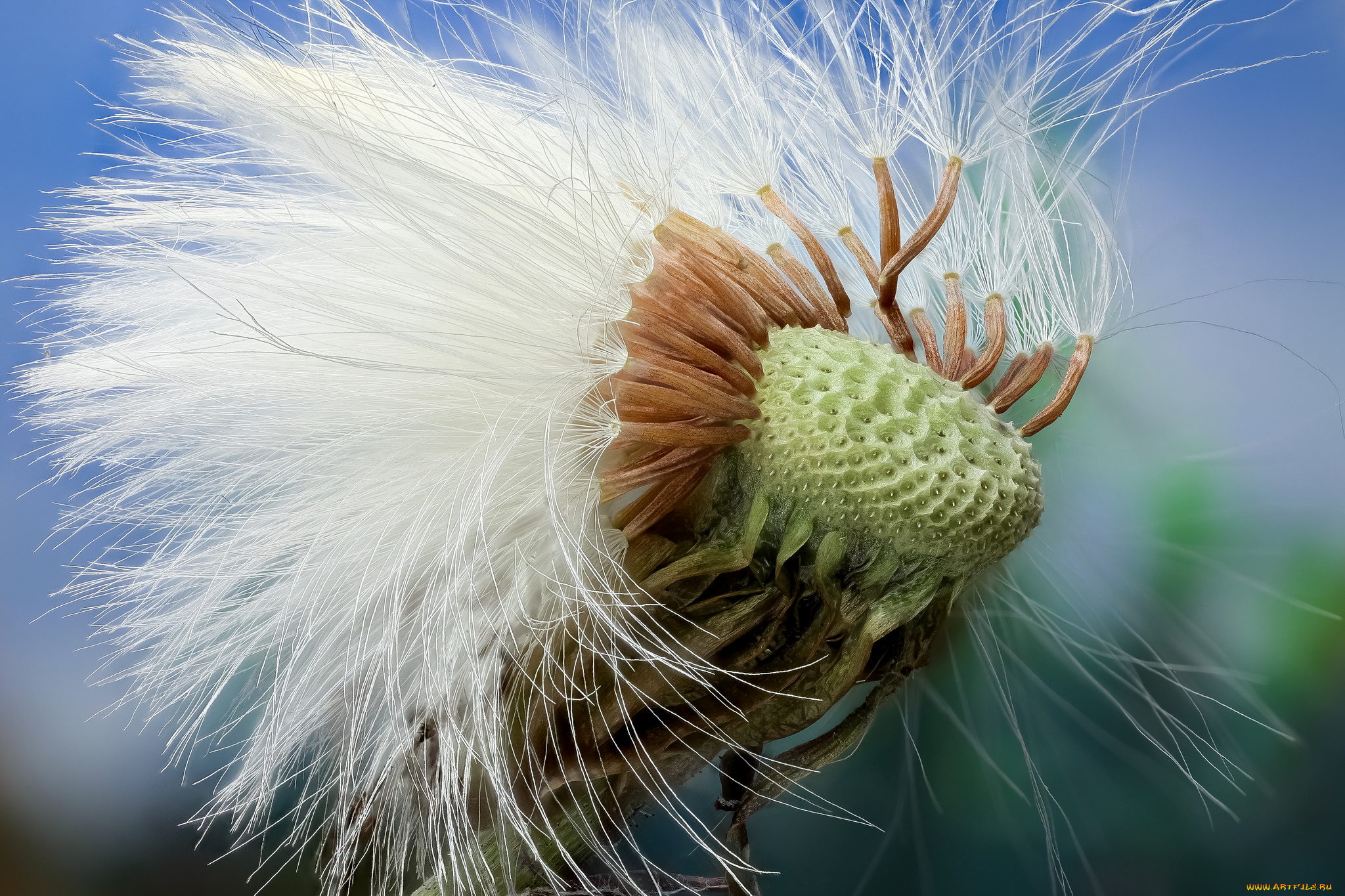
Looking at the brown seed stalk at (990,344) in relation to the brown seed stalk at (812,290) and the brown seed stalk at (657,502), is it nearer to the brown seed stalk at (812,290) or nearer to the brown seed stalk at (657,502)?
the brown seed stalk at (812,290)

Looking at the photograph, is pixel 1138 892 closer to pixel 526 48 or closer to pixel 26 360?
pixel 526 48

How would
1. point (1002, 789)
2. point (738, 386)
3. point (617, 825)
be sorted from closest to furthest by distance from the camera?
point (738, 386), point (617, 825), point (1002, 789)

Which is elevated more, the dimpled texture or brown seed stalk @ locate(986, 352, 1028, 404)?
brown seed stalk @ locate(986, 352, 1028, 404)

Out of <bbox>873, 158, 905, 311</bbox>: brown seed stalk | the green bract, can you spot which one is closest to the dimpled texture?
the green bract

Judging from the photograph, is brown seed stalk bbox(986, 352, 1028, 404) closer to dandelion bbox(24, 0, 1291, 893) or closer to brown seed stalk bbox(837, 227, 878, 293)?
dandelion bbox(24, 0, 1291, 893)

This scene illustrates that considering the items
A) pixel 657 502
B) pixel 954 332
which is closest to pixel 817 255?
pixel 954 332

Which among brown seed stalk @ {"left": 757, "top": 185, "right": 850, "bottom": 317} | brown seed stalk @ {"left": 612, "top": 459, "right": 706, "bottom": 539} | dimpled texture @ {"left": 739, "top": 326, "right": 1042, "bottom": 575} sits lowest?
brown seed stalk @ {"left": 612, "top": 459, "right": 706, "bottom": 539}

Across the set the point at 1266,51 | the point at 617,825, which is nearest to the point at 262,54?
the point at 617,825

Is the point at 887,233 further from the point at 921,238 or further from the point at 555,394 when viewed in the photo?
the point at 555,394
